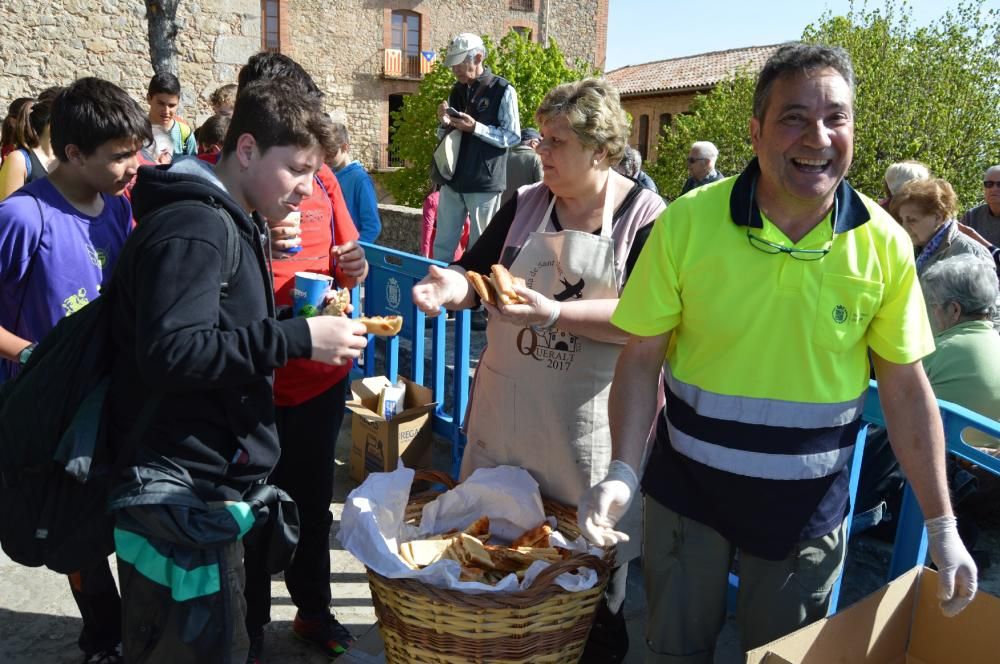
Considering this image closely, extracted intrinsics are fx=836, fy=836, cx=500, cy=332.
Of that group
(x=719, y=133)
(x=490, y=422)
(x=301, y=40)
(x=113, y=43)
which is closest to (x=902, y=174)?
(x=490, y=422)

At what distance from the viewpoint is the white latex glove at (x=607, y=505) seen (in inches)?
76.2

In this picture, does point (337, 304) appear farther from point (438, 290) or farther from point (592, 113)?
point (592, 113)

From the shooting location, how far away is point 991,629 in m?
1.83

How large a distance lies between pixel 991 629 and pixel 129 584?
6.52ft

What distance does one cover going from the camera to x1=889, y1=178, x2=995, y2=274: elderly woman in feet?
16.4

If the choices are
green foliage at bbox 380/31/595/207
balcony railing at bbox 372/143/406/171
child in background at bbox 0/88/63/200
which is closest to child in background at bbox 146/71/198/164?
child in background at bbox 0/88/63/200

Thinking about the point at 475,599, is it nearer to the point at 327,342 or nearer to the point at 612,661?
the point at 327,342

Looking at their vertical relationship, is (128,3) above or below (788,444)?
above

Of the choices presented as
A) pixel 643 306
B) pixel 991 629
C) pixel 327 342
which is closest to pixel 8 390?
pixel 327 342

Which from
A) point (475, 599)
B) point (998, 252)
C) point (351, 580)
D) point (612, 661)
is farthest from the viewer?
point (998, 252)

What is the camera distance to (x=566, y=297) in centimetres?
258

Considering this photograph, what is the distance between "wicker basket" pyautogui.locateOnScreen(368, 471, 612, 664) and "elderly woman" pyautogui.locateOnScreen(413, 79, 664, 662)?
46 centimetres

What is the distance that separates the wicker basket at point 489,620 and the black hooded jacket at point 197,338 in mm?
520

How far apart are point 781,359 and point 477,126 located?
5129 mm
